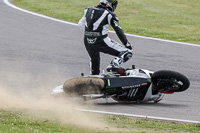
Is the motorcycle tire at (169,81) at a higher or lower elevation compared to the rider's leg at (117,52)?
lower

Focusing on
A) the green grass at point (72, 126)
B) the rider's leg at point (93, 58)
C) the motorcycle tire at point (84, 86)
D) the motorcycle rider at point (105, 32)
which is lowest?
the green grass at point (72, 126)

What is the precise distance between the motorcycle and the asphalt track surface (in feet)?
0.70

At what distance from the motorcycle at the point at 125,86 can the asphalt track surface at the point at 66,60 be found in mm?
214

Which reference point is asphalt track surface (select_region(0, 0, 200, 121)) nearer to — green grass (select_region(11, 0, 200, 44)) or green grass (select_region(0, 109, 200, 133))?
green grass (select_region(0, 109, 200, 133))

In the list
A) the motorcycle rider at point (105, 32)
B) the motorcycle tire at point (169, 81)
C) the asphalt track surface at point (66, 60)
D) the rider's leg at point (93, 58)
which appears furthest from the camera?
the rider's leg at point (93, 58)

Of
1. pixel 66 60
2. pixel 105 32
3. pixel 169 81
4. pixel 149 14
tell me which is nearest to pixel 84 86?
pixel 105 32

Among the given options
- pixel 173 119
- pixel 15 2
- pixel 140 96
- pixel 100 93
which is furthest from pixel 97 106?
pixel 15 2

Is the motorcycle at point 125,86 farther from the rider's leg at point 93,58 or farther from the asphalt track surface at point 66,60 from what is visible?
the rider's leg at point 93,58

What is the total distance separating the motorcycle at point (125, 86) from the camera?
8141 millimetres

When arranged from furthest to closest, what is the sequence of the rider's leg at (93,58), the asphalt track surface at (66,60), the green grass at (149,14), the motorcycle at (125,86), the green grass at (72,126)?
the green grass at (149,14) → the rider's leg at (93,58) → the asphalt track surface at (66,60) → the motorcycle at (125,86) → the green grass at (72,126)

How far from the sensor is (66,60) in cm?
1213

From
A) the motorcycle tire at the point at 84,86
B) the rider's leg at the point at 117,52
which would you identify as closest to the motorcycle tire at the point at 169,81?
the rider's leg at the point at 117,52

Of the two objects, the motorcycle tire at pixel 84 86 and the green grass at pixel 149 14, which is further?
the green grass at pixel 149 14

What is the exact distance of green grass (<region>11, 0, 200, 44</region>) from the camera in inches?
631
